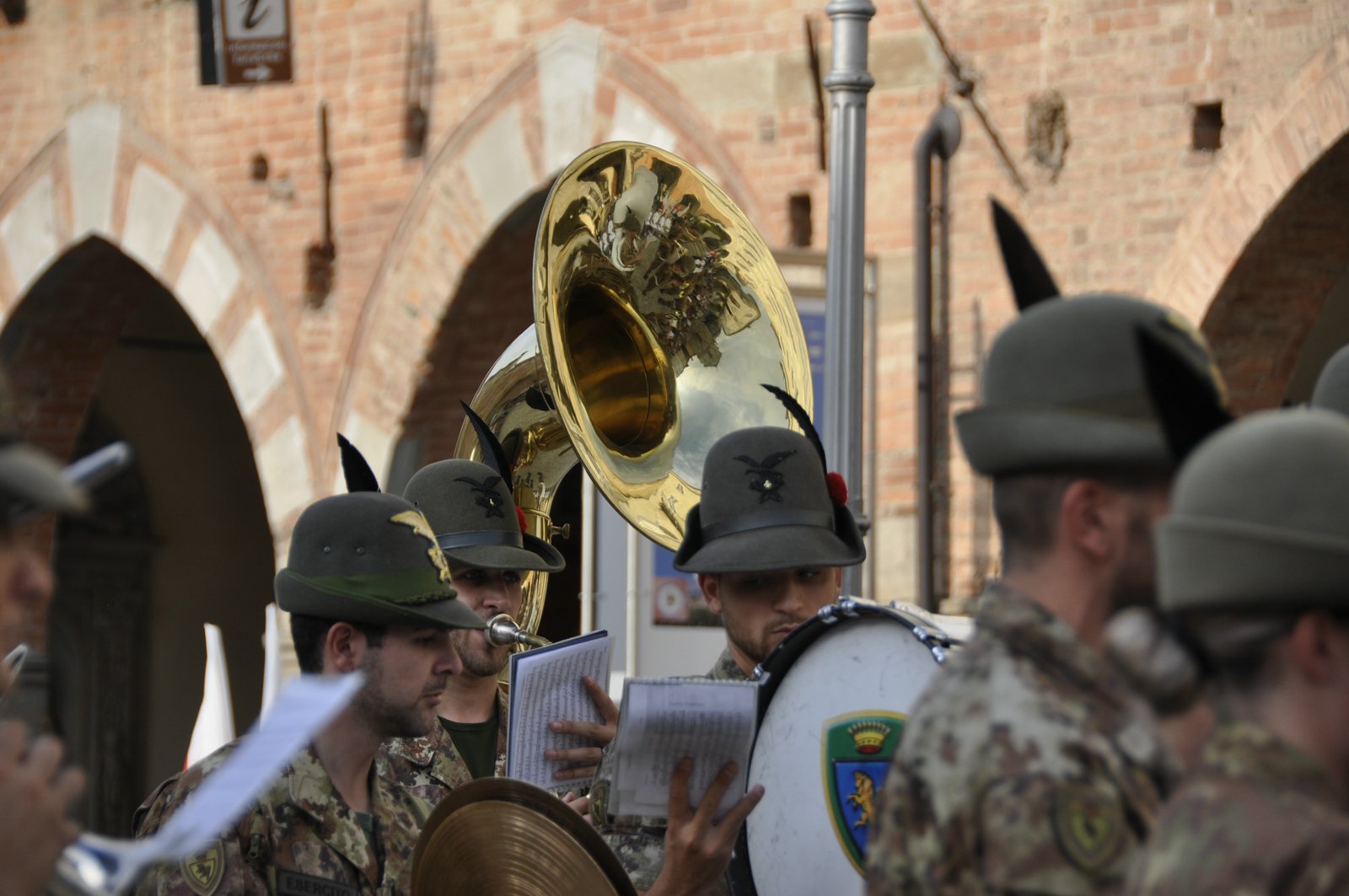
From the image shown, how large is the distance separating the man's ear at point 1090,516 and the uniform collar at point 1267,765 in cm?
37

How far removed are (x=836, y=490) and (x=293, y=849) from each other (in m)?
1.39

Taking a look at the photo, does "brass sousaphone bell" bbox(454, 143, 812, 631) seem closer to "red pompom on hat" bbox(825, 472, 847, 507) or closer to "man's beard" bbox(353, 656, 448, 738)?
"red pompom on hat" bbox(825, 472, 847, 507)

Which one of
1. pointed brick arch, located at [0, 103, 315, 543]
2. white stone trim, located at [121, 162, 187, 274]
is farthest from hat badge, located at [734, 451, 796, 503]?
white stone trim, located at [121, 162, 187, 274]

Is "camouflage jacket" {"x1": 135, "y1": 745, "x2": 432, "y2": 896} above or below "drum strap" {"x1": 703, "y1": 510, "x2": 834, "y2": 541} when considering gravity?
below

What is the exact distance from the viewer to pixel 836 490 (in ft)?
12.9

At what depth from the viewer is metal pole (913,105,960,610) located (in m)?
8.30

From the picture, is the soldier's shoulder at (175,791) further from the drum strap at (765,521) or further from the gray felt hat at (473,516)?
the gray felt hat at (473,516)

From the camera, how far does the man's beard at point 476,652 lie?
4445 millimetres

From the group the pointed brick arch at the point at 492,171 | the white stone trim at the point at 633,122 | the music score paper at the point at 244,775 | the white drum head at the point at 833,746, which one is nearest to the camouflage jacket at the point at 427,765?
the white drum head at the point at 833,746

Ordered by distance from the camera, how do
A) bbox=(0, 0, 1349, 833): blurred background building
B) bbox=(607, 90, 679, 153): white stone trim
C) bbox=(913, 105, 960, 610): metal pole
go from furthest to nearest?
1. bbox=(607, 90, 679, 153): white stone trim
2. bbox=(913, 105, 960, 610): metal pole
3. bbox=(0, 0, 1349, 833): blurred background building

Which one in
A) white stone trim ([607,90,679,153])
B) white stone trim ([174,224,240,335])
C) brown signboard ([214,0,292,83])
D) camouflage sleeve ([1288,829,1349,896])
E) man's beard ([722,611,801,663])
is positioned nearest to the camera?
camouflage sleeve ([1288,829,1349,896])

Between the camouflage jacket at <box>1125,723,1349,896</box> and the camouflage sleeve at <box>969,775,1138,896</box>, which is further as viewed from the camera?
the camouflage sleeve at <box>969,775,1138,896</box>

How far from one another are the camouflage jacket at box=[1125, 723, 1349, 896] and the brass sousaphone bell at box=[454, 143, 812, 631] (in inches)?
109

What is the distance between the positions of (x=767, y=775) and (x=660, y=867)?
382 mm
